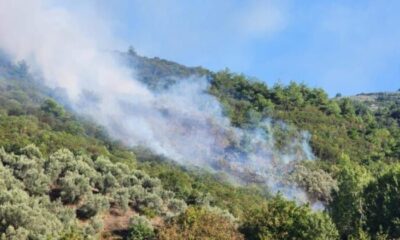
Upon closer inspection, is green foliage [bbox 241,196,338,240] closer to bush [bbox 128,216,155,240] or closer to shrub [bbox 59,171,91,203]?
bush [bbox 128,216,155,240]

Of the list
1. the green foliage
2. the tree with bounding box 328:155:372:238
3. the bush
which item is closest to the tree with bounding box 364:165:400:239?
the tree with bounding box 328:155:372:238

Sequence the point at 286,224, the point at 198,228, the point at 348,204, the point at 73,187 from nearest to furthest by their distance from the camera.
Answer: the point at 198,228, the point at 286,224, the point at 73,187, the point at 348,204

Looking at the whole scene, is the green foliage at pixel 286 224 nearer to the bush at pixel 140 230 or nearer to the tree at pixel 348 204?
the bush at pixel 140 230

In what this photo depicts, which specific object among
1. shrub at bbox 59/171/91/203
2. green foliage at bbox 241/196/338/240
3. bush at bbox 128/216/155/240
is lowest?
bush at bbox 128/216/155/240

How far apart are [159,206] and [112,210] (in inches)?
114

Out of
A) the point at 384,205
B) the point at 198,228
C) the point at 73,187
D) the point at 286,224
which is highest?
the point at 384,205

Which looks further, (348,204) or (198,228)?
(348,204)

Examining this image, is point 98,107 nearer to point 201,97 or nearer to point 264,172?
point 201,97

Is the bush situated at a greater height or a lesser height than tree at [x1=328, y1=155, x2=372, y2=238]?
lesser

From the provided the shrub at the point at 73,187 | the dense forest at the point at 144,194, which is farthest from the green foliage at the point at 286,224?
the shrub at the point at 73,187

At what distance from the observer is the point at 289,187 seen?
6244 centimetres

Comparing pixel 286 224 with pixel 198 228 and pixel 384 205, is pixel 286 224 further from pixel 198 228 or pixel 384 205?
pixel 384 205

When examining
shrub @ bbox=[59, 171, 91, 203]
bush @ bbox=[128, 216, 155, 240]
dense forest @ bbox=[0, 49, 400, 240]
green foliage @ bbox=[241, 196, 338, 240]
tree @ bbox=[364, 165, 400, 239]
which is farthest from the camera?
tree @ bbox=[364, 165, 400, 239]

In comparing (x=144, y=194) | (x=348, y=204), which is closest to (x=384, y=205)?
(x=348, y=204)
